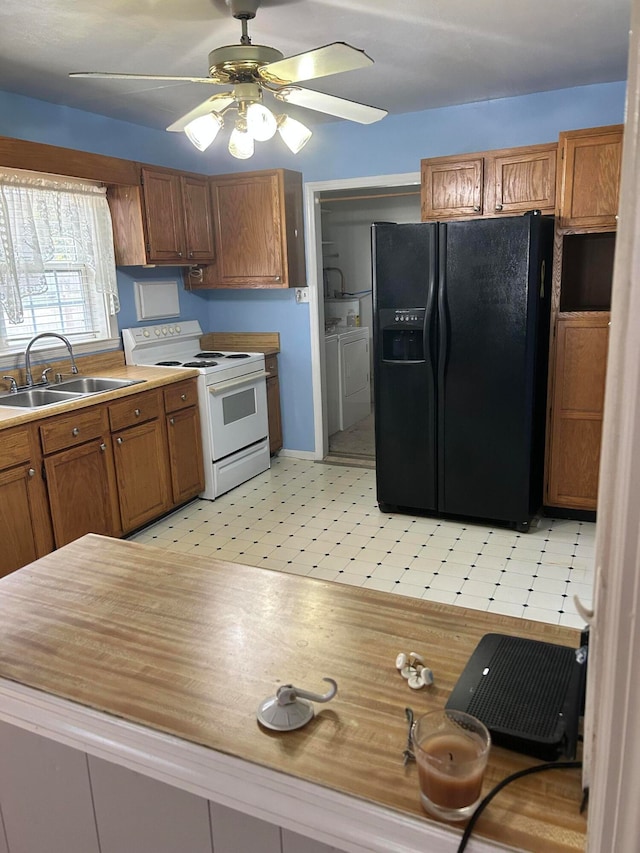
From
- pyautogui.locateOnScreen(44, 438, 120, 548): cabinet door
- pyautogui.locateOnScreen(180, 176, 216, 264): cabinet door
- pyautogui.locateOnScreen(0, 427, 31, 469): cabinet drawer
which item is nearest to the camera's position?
pyautogui.locateOnScreen(0, 427, 31, 469): cabinet drawer

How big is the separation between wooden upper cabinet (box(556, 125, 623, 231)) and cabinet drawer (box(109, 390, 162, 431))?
99.5 inches

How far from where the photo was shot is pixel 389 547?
3598 mm

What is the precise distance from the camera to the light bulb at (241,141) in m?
2.46

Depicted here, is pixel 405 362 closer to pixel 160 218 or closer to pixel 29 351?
pixel 160 218

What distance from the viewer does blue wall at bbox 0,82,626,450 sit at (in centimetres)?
379

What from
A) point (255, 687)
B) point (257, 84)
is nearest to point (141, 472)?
point (257, 84)

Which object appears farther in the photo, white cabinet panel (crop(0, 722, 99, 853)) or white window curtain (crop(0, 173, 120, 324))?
white window curtain (crop(0, 173, 120, 324))

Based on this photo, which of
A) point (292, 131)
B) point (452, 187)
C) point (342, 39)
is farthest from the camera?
point (452, 187)

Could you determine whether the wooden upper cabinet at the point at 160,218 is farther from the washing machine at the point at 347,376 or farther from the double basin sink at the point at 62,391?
the washing machine at the point at 347,376

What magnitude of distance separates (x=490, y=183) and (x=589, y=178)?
59 centimetres

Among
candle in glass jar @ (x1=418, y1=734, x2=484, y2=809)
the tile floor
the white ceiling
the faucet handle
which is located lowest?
the tile floor

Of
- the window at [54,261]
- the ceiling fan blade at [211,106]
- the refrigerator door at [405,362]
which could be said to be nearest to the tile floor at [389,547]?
the refrigerator door at [405,362]

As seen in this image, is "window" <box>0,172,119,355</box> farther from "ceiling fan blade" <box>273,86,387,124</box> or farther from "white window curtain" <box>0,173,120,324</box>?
"ceiling fan blade" <box>273,86,387,124</box>

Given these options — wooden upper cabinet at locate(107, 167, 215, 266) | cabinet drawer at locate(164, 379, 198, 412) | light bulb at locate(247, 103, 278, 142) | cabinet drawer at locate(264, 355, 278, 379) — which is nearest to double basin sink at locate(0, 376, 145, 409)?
cabinet drawer at locate(164, 379, 198, 412)
